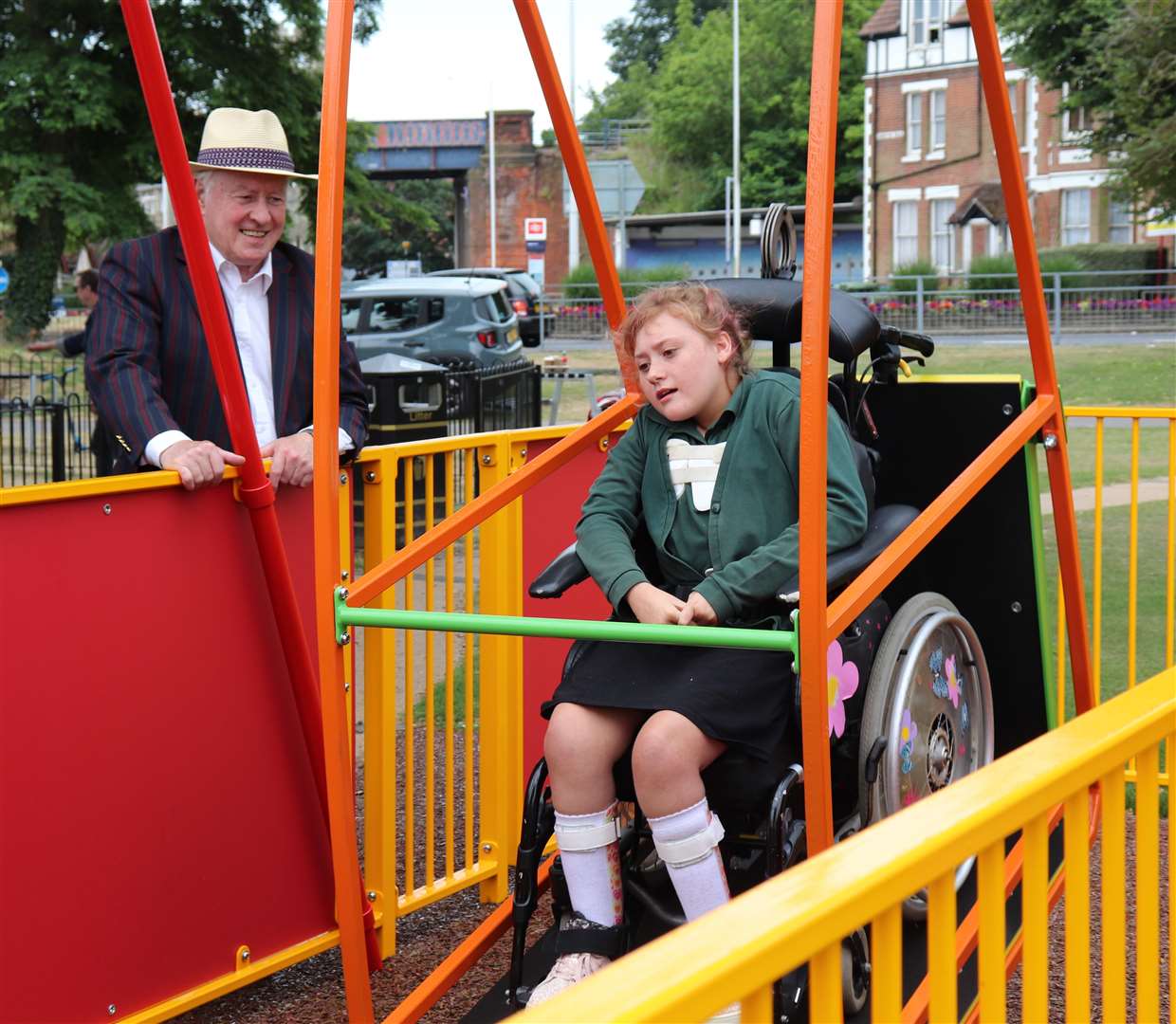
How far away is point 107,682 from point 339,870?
0.56m

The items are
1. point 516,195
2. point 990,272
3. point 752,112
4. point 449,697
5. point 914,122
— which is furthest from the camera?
point 752,112

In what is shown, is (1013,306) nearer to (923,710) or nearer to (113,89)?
(113,89)

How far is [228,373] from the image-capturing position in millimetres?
3127

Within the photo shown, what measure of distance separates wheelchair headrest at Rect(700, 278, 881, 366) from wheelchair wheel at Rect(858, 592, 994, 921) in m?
0.58

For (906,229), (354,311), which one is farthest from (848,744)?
(906,229)

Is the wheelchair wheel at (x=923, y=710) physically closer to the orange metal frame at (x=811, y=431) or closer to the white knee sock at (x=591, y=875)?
the orange metal frame at (x=811, y=431)

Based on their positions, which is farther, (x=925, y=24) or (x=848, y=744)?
(x=925, y=24)

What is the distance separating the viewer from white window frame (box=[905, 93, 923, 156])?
46094 millimetres

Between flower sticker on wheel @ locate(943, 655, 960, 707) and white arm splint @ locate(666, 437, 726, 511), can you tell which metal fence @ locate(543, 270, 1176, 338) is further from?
white arm splint @ locate(666, 437, 726, 511)

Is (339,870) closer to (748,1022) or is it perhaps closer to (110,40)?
(748,1022)

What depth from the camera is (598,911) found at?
2.88 m

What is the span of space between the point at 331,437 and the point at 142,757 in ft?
2.44

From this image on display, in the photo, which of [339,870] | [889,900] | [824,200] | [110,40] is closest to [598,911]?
[339,870]

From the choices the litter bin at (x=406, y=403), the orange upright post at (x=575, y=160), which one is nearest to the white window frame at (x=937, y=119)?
the litter bin at (x=406, y=403)
